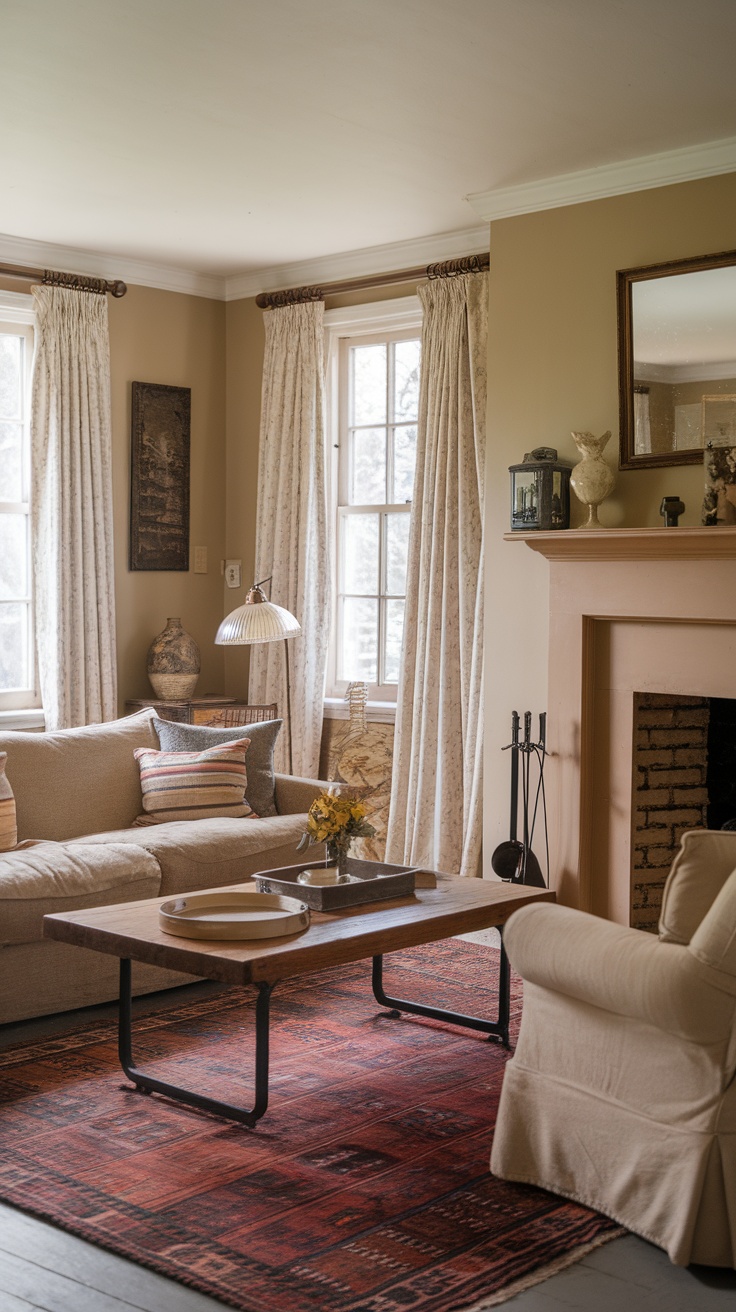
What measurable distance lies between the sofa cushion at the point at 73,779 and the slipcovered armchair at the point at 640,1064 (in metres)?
2.28

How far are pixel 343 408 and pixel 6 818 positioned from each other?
119 inches

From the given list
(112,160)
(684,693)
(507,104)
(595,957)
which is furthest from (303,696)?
(595,957)

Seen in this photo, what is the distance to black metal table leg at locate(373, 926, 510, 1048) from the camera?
388 cm

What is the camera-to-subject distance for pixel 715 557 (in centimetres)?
454

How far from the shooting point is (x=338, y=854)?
376cm

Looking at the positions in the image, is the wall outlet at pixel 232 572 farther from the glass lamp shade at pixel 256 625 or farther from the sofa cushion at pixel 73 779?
the sofa cushion at pixel 73 779

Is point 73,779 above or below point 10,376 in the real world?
below

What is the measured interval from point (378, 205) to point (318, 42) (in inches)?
65.4

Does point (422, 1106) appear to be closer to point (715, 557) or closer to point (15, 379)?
point (715, 557)

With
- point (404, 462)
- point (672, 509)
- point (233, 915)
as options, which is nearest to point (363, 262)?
point (404, 462)

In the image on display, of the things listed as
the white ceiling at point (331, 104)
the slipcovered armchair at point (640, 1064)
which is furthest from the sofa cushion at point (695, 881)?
the white ceiling at point (331, 104)

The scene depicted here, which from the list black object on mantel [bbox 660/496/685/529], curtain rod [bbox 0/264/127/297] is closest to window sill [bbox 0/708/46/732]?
curtain rod [bbox 0/264/127/297]

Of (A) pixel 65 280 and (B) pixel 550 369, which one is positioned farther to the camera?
(A) pixel 65 280

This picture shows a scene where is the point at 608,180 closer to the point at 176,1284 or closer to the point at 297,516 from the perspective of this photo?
the point at 297,516
